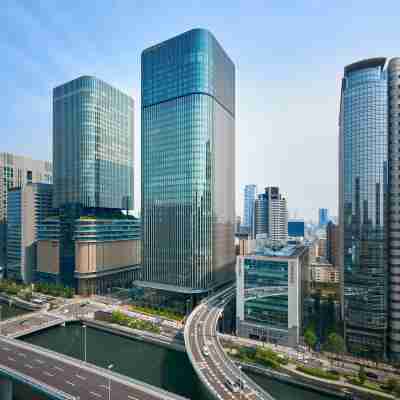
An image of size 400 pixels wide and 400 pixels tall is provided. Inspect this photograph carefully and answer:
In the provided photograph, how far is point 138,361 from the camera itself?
57969 millimetres

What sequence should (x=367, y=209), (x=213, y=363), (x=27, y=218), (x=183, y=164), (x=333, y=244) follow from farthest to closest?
(x=333, y=244) → (x=27, y=218) → (x=183, y=164) → (x=367, y=209) → (x=213, y=363)

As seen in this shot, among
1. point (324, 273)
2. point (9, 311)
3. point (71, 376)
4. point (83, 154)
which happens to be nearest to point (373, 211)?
point (71, 376)

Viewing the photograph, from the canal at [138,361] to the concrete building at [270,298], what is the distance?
1514 centimetres

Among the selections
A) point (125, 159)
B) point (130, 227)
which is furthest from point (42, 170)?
point (130, 227)

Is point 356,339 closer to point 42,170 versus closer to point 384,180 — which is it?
point 384,180

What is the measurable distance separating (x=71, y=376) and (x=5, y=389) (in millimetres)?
11701

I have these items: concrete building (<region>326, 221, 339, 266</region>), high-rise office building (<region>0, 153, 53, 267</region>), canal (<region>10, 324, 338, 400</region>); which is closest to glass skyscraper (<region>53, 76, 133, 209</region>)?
high-rise office building (<region>0, 153, 53, 267</region>)

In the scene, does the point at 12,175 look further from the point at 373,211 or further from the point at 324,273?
the point at 373,211

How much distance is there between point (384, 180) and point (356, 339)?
35.2 meters

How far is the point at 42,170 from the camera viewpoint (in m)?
174

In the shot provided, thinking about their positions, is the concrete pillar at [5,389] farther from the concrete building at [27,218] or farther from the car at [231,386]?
the concrete building at [27,218]

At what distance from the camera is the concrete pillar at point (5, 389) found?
45844 millimetres

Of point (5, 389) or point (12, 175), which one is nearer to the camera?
point (5, 389)

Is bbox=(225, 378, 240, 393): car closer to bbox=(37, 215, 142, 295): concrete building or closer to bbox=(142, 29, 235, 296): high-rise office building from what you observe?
bbox=(142, 29, 235, 296): high-rise office building
